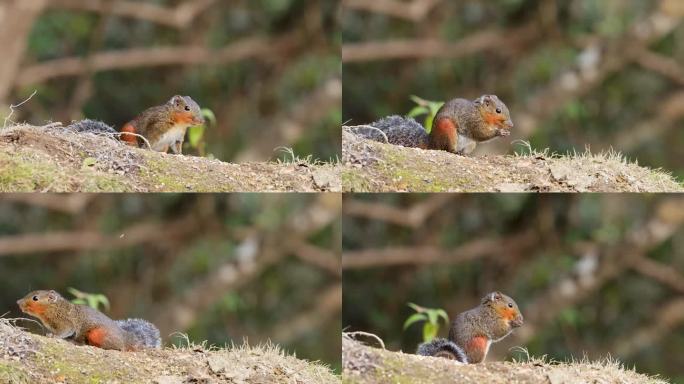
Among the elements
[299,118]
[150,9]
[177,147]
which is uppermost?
[150,9]

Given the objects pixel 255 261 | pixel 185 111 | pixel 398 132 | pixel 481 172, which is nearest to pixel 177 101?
pixel 185 111

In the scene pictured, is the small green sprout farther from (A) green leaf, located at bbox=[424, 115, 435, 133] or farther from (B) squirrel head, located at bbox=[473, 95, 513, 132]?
(B) squirrel head, located at bbox=[473, 95, 513, 132]

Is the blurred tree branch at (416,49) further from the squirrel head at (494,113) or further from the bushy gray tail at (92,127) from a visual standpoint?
the bushy gray tail at (92,127)

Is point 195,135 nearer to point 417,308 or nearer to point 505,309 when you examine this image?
point 417,308

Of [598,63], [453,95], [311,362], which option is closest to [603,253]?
[598,63]

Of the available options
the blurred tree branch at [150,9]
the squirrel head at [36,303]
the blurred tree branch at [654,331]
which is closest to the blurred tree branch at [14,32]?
the blurred tree branch at [150,9]

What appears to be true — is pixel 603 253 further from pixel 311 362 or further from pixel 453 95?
pixel 311 362
